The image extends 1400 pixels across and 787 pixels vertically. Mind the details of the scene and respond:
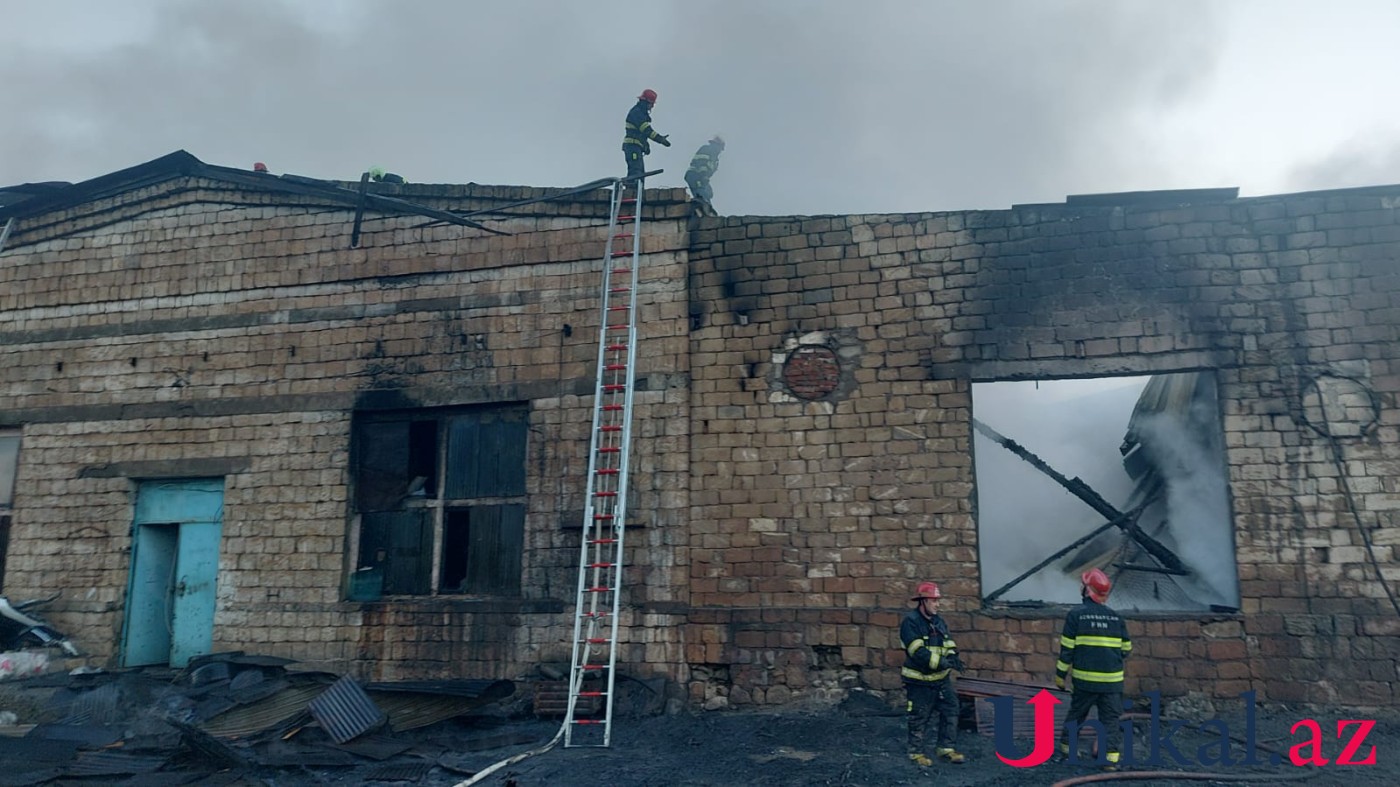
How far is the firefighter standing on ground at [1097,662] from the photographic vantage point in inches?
252

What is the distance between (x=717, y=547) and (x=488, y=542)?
7.27 ft

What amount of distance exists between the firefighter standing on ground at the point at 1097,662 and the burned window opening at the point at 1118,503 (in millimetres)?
1599

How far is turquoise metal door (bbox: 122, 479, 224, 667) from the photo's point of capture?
967 centimetres

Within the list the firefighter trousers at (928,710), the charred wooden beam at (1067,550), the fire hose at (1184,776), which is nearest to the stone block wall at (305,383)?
the firefighter trousers at (928,710)

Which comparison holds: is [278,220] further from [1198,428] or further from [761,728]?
[1198,428]

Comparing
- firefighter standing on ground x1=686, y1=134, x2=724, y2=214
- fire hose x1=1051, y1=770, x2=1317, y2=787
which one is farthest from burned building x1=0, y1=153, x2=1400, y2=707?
firefighter standing on ground x1=686, y1=134, x2=724, y2=214

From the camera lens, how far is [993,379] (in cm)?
827

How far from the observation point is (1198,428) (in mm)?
8422

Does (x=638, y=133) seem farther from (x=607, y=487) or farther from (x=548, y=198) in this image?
(x=607, y=487)

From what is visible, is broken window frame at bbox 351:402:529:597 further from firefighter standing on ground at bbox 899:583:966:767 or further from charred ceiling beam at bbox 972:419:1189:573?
charred ceiling beam at bbox 972:419:1189:573

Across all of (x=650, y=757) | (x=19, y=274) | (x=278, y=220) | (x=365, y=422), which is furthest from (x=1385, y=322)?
(x=19, y=274)

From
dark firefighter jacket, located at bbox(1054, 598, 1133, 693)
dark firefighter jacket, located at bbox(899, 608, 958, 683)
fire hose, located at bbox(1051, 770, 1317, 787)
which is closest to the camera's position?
fire hose, located at bbox(1051, 770, 1317, 787)

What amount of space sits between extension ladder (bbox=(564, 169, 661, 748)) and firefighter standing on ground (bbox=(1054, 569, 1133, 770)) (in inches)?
132

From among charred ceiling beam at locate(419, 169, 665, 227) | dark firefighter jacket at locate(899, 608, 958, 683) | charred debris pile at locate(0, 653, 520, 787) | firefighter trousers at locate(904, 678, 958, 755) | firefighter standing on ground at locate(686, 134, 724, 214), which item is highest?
firefighter standing on ground at locate(686, 134, 724, 214)
